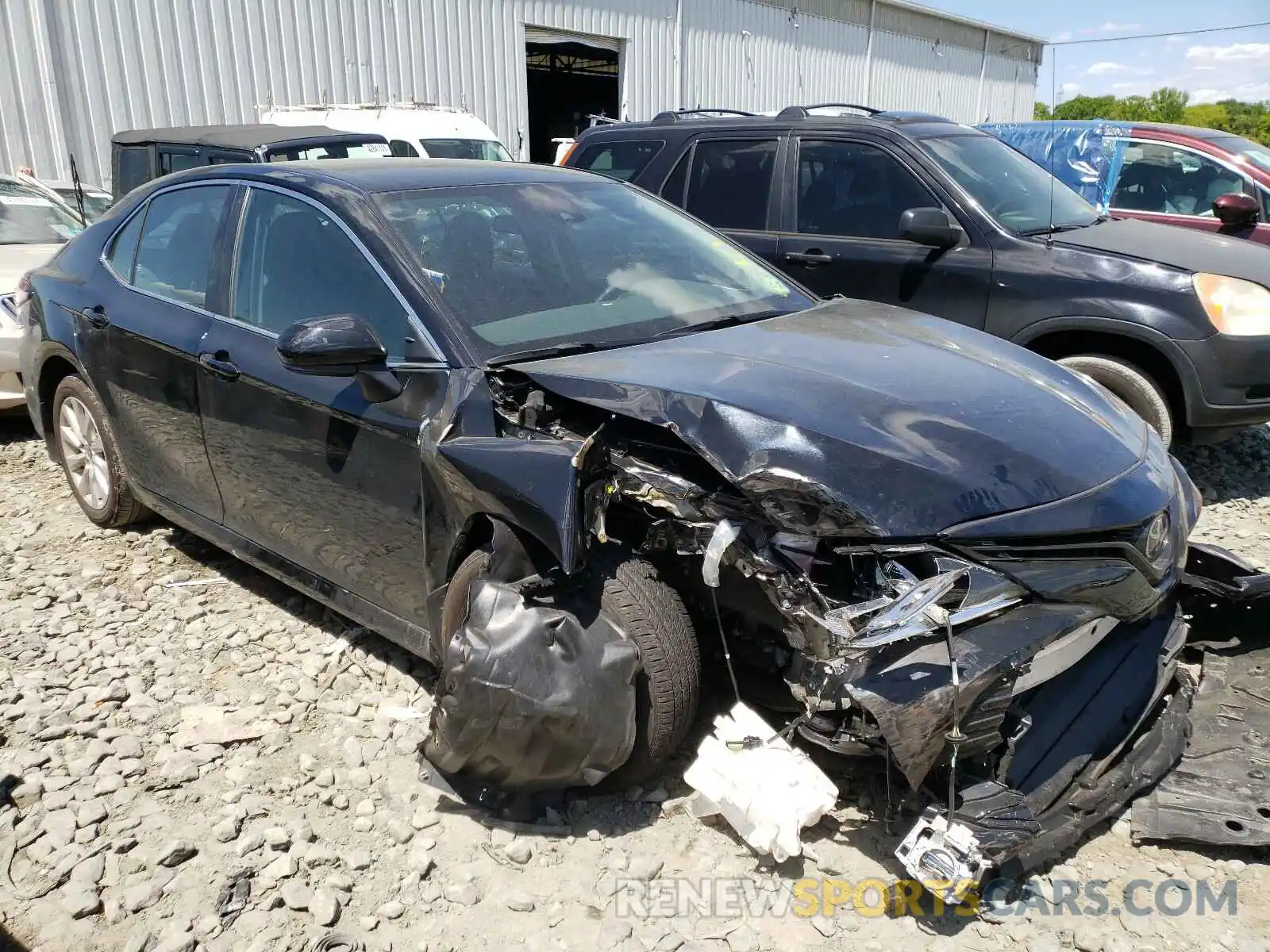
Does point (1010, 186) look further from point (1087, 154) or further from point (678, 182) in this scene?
point (1087, 154)

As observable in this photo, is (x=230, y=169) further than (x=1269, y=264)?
No

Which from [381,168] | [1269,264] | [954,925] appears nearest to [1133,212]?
[1269,264]

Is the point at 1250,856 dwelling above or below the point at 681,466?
below

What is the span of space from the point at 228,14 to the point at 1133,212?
1135 centimetres

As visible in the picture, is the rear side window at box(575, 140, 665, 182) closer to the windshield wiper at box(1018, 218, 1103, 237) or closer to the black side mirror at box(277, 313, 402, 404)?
the windshield wiper at box(1018, 218, 1103, 237)

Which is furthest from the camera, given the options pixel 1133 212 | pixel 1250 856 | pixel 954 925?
pixel 1133 212

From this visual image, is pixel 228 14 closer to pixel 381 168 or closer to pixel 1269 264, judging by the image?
pixel 381 168

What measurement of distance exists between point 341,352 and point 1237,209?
6.81 metres

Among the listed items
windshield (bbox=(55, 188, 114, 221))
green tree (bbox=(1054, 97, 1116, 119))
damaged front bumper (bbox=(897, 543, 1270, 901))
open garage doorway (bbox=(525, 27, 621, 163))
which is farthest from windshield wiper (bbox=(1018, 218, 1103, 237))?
green tree (bbox=(1054, 97, 1116, 119))

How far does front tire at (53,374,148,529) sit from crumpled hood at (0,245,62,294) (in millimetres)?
2081

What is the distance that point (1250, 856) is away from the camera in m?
2.49

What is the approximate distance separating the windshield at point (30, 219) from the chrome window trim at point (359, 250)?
4731mm

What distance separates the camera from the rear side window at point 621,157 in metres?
6.47

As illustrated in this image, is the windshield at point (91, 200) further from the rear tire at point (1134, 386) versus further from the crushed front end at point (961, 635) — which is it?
the crushed front end at point (961, 635)
